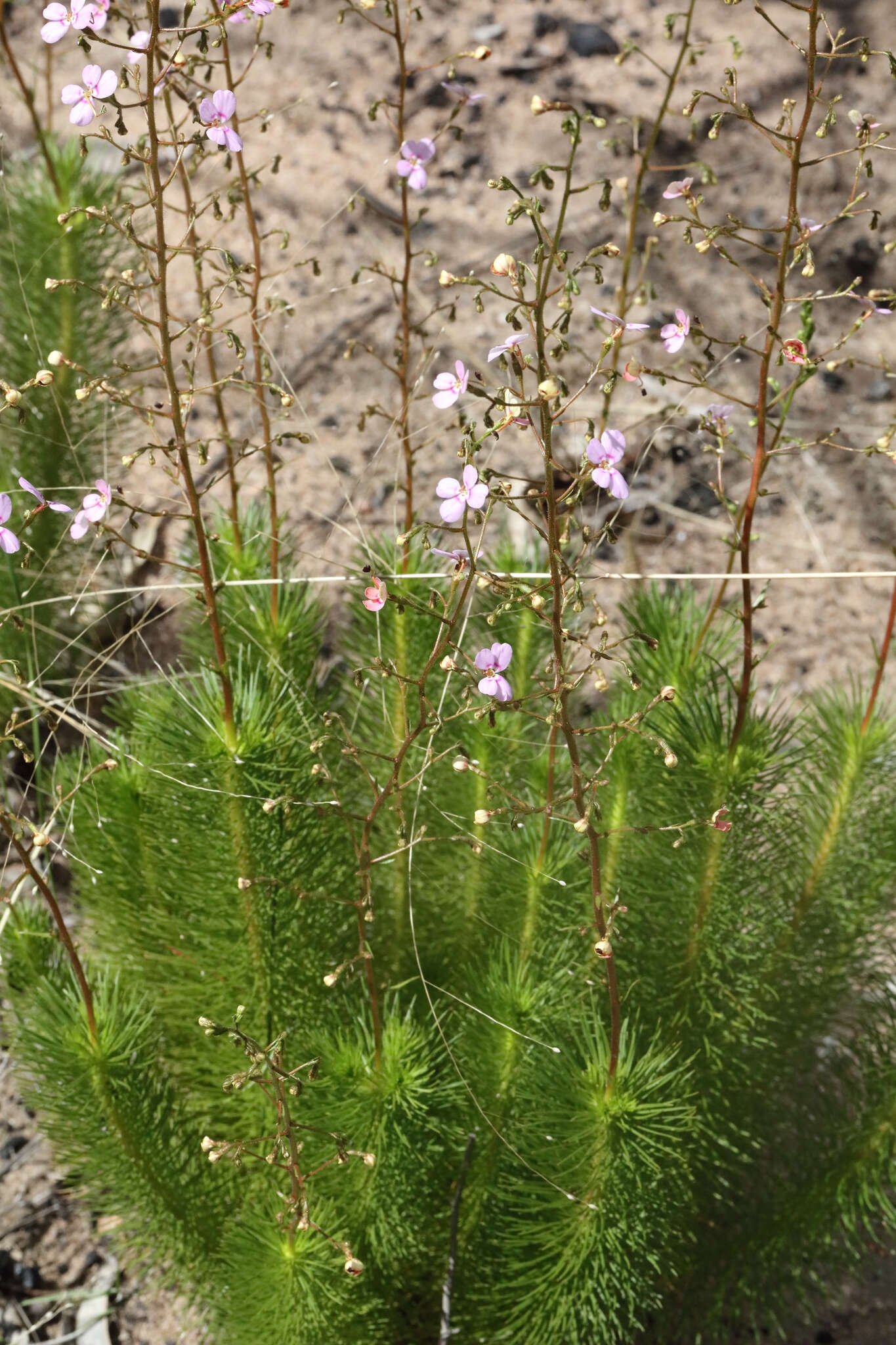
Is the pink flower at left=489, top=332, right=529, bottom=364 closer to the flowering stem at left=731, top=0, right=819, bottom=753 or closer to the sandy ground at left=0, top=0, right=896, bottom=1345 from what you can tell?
the flowering stem at left=731, top=0, right=819, bottom=753

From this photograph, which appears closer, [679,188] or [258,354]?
[679,188]

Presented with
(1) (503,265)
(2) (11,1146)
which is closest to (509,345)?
(1) (503,265)

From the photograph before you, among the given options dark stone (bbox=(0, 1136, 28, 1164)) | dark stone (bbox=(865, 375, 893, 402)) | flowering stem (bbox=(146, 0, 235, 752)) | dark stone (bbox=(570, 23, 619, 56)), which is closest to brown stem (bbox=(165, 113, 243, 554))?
flowering stem (bbox=(146, 0, 235, 752))

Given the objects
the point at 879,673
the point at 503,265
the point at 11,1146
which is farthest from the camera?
the point at 11,1146

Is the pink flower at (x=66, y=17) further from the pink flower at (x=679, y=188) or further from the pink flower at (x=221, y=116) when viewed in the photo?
the pink flower at (x=679, y=188)

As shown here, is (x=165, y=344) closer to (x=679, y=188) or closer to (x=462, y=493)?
(x=462, y=493)

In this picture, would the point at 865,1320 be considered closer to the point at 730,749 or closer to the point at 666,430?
the point at 730,749

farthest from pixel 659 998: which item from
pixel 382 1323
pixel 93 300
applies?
pixel 93 300

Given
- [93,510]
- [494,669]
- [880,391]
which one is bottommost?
[880,391]
